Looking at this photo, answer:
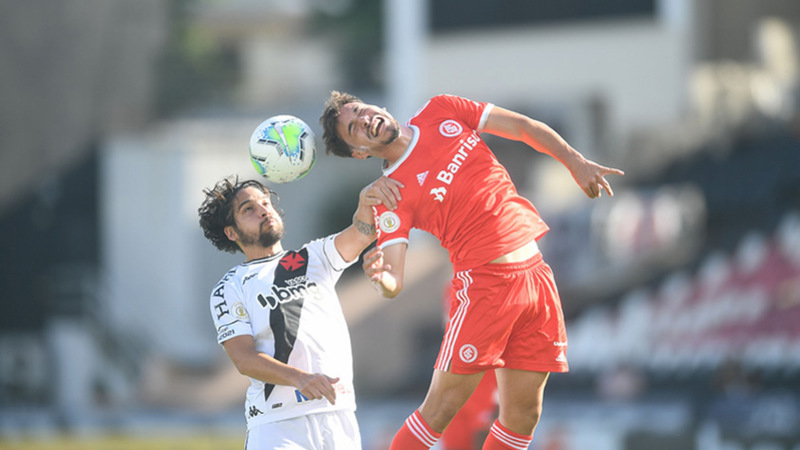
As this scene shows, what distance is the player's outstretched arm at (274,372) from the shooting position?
4.65 meters

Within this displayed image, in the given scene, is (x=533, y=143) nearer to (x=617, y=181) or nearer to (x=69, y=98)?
(x=617, y=181)

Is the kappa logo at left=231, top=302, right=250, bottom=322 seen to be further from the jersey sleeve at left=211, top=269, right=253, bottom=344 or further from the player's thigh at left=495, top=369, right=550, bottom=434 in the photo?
the player's thigh at left=495, top=369, right=550, bottom=434

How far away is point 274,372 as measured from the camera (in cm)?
472

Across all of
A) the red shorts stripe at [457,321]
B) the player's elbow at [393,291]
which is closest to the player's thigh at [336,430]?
the red shorts stripe at [457,321]

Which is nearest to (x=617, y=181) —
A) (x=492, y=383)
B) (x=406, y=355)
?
(x=406, y=355)

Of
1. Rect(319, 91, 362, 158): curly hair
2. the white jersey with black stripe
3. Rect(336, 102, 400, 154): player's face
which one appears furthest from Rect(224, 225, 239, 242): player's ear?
Rect(336, 102, 400, 154): player's face

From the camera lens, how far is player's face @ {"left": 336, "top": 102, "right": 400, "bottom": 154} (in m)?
4.95

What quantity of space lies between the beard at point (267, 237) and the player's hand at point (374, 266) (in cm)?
54

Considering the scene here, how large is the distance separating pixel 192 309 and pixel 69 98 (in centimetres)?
593

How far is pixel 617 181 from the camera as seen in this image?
1777 cm

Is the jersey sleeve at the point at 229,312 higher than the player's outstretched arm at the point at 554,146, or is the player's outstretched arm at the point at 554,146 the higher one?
the player's outstretched arm at the point at 554,146

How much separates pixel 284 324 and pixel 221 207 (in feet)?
2.07

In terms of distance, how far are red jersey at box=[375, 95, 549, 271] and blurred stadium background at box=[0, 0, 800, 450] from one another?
565 cm

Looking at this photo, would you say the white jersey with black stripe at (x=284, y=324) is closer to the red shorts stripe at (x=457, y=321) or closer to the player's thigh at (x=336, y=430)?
the player's thigh at (x=336, y=430)
